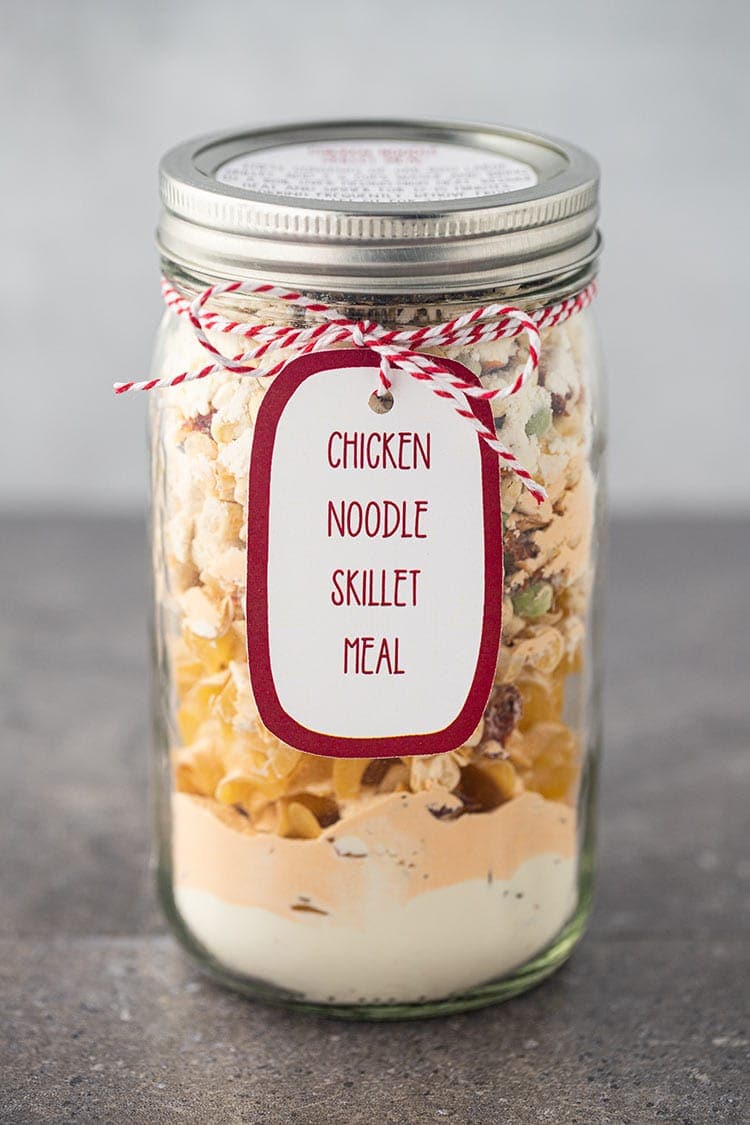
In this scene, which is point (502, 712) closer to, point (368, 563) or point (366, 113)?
point (368, 563)

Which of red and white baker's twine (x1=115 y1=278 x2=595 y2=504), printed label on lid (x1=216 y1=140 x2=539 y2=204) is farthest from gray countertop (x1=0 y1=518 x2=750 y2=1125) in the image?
printed label on lid (x1=216 y1=140 x2=539 y2=204)

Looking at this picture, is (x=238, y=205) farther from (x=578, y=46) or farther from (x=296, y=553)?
(x=578, y=46)

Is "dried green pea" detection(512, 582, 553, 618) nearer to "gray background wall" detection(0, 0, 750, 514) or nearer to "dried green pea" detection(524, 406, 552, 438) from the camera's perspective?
"dried green pea" detection(524, 406, 552, 438)

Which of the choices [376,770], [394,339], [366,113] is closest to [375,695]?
[376,770]

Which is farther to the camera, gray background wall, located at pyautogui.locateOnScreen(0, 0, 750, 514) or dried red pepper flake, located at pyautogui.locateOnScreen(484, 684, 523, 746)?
gray background wall, located at pyautogui.locateOnScreen(0, 0, 750, 514)

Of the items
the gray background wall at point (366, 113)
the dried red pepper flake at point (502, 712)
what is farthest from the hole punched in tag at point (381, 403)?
the gray background wall at point (366, 113)

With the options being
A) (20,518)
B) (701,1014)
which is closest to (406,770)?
(701,1014)
